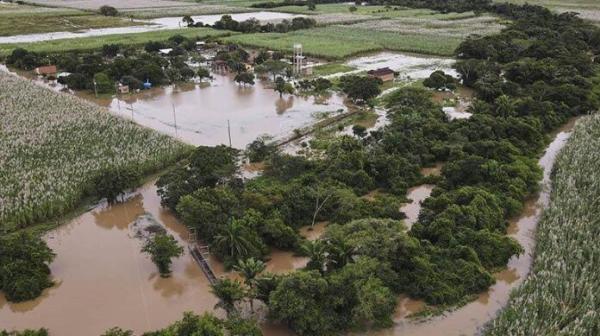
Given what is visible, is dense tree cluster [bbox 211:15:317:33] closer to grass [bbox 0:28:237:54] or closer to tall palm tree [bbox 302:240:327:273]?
grass [bbox 0:28:237:54]

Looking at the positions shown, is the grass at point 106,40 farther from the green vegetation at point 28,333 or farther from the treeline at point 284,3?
the green vegetation at point 28,333

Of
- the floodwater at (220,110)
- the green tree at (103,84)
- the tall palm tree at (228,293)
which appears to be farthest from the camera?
the green tree at (103,84)

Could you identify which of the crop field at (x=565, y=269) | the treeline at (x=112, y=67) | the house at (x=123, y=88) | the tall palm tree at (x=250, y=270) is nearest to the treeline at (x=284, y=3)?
the treeline at (x=112, y=67)

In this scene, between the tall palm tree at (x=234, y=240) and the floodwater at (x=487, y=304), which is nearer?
the floodwater at (x=487, y=304)

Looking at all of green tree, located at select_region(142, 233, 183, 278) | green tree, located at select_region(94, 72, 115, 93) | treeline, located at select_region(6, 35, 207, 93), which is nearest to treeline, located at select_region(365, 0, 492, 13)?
treeline, located at select_region(6, 35, 207, 93)

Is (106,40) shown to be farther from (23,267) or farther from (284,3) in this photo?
(23,267)

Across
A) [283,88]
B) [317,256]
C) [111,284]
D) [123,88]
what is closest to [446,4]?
[283,88]

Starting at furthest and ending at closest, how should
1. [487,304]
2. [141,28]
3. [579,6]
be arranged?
[579,6], [141,28], [487,304]
